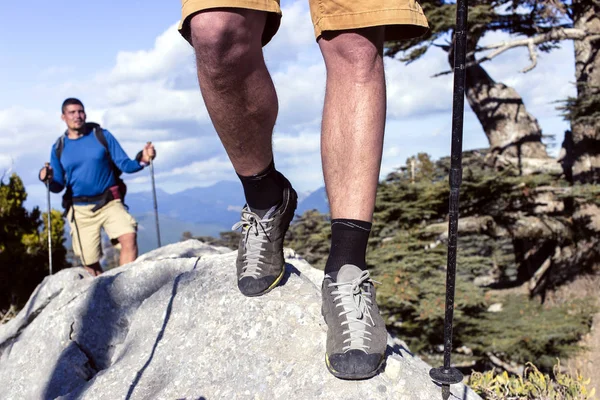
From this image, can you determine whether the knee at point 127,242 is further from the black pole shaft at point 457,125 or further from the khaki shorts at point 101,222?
the black pole shaft at point 457,125

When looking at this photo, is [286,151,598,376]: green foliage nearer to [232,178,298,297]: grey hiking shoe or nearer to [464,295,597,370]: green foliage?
[464,295,597,370]: green foliage

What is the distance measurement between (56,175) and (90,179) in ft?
1.52

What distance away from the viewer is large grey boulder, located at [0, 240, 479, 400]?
6.90 feet

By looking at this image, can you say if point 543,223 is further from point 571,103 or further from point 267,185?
point 267,185

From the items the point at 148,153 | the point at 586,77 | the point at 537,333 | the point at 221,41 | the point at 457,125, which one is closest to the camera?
the point at 457,125

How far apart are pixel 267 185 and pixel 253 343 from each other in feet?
2.04

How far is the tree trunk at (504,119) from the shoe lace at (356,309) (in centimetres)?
1229

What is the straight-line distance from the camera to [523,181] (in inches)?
452

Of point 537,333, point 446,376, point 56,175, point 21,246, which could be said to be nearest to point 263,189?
point 446,376

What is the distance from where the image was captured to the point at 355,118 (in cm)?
202

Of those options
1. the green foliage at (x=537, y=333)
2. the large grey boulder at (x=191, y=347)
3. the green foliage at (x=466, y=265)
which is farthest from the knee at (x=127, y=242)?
A: the green foliage at (x=537, y=333)

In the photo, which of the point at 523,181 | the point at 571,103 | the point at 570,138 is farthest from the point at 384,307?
the point at 570,138

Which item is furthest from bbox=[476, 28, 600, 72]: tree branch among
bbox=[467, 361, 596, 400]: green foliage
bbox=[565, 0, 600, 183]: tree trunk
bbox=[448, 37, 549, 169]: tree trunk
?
bbox=[467, 361, 596, 400]: green foliage

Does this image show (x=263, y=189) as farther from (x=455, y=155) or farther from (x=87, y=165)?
(x=87, y=165)
